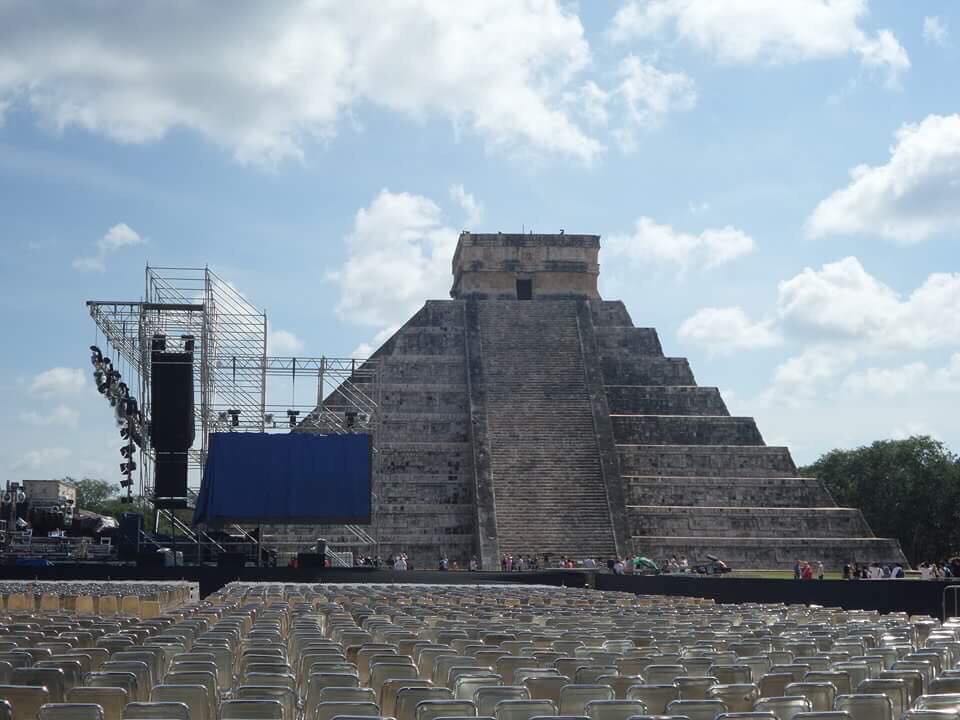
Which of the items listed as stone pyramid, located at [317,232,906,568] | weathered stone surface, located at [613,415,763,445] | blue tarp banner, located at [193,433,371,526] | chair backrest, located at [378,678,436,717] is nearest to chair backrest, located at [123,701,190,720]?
chair backrest, located at [378,678,436,717]

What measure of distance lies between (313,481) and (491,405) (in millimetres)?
11422

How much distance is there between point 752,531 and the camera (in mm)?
43344

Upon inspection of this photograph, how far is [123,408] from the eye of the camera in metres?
39.8

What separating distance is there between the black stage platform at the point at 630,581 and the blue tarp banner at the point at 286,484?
2795mm

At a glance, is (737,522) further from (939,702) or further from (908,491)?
(939,702)

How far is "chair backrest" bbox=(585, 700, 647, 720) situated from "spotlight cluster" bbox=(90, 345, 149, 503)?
32630 millimetres

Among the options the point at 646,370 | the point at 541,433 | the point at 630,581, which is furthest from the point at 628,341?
the point at 630,581

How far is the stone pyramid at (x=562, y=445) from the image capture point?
42875mm

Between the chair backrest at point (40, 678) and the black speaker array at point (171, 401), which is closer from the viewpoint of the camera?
the chair backrest at point (40, 678)

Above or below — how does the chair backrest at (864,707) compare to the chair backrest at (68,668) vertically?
below

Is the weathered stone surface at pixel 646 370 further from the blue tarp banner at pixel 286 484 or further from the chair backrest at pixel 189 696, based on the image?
the chair backrest at pixel 189 696

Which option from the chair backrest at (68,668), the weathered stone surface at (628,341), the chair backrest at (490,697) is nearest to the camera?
the chair backrest at (490,697)

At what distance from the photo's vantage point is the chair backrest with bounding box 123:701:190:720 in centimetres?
664

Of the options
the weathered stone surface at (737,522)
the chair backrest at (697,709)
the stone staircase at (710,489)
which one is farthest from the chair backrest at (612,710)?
the weathered stone surface at (737,522)
